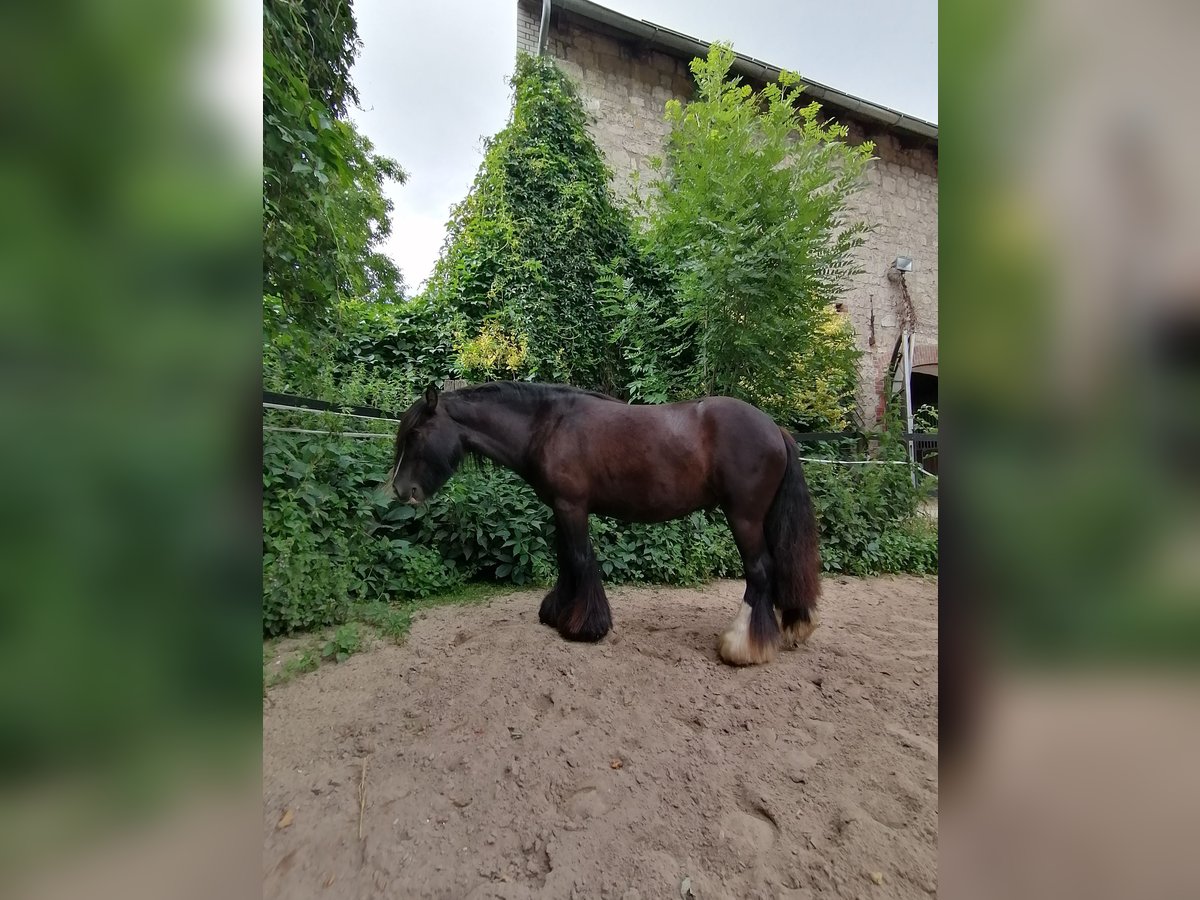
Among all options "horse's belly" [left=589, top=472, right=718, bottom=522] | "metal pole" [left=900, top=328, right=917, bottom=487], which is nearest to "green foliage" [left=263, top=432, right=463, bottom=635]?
"horse's belly" [left=589, top=472, right=718, bottom=522]

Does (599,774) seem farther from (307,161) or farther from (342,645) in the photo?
(307,161)

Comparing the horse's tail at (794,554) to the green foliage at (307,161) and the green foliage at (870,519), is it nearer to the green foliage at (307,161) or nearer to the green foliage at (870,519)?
the green foliage at (307,161)

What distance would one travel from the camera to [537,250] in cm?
507

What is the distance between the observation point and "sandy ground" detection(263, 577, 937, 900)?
3.59 ft

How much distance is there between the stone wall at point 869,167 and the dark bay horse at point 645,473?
4767 millimetres

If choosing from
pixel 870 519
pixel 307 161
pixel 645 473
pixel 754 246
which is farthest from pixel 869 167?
pixel 307 161

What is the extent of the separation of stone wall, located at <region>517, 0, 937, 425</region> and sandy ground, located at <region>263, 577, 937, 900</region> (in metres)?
5.72

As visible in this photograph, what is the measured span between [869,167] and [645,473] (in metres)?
→ 8.57

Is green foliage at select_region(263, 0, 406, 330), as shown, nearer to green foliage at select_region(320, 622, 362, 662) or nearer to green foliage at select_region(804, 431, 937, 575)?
green foliage at select_region(320, 622, 362, 662)

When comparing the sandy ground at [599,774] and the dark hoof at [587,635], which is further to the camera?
the dark hoof at [587,635]

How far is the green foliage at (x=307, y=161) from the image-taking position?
126cm

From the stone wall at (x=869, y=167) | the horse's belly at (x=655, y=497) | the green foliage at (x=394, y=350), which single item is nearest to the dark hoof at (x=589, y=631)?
the horse's belly at (x=655, y=497)

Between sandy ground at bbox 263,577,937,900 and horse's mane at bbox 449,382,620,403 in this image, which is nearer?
sandy ground at bbox 263,577,937,900
